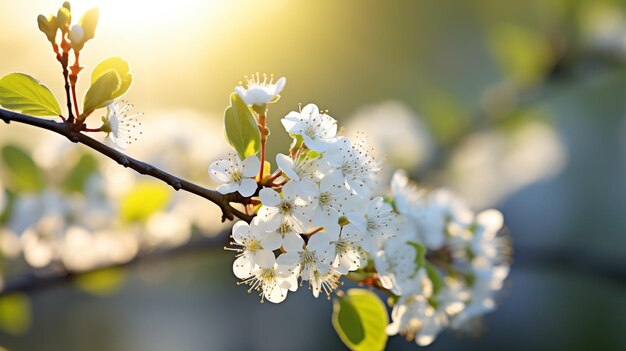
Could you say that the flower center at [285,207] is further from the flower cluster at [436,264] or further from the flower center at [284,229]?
the flower cluster at [436,264]

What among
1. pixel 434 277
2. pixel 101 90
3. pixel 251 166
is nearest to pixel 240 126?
pixel 251 166

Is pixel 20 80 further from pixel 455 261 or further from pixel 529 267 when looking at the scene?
pixel 529 267

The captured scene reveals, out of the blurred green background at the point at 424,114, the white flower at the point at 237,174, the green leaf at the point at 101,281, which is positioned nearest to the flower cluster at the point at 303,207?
the white flower at the point at 237,174

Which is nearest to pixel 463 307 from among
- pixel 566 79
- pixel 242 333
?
pixel 566 79

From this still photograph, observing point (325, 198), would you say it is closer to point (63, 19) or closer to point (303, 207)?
→ point (303, 207)

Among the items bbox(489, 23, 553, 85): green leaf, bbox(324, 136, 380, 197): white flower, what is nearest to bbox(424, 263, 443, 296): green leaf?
bbox(324, 136, 380, 197): white flower

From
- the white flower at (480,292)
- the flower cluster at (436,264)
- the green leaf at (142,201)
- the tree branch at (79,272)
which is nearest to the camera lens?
the flower cluster at (436,264)
